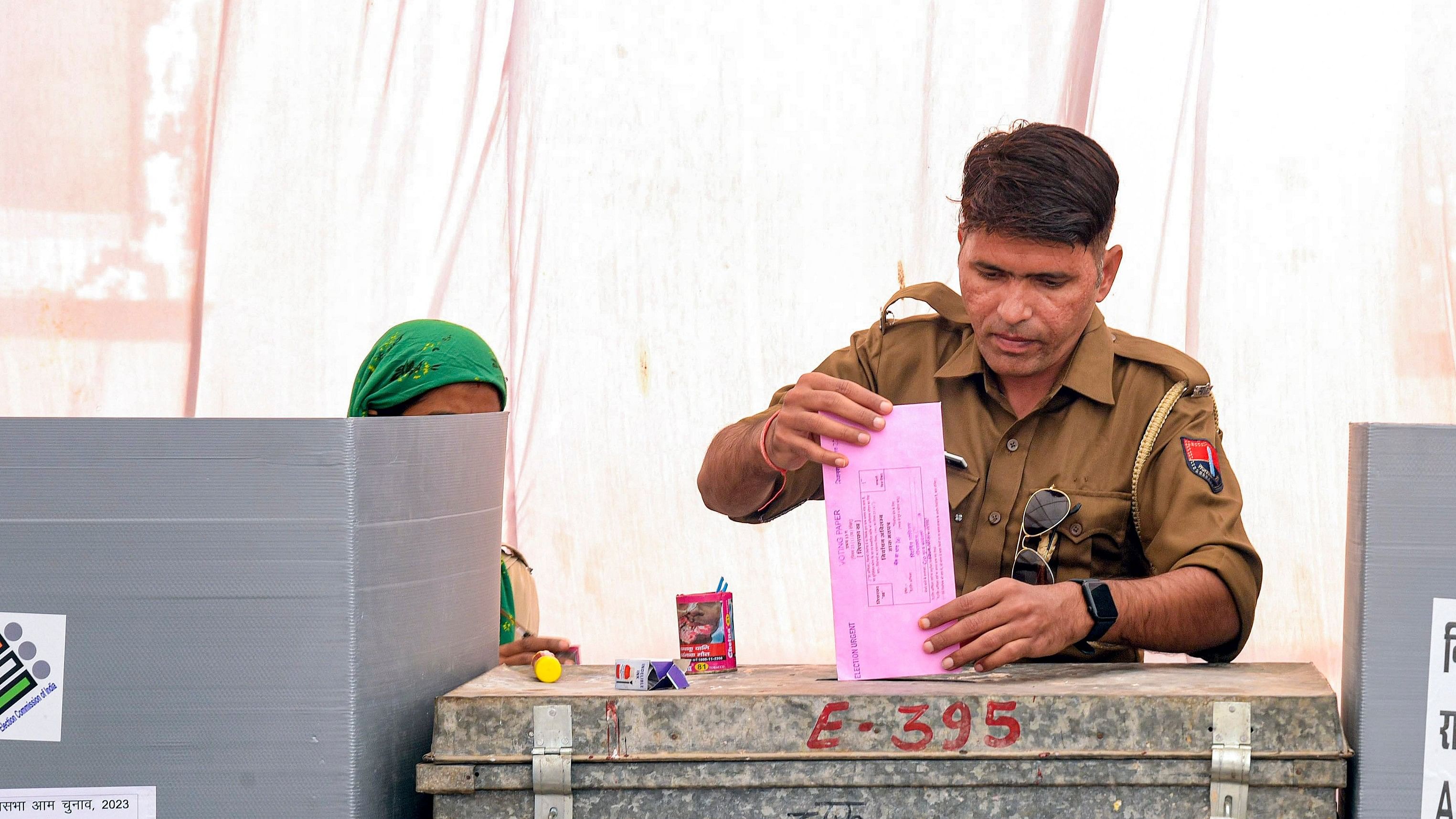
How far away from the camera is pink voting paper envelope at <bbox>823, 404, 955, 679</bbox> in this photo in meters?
1.55

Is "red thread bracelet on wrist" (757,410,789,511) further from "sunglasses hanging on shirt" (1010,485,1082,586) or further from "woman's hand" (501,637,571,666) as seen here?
"woman's hand" (501,637,571,666)

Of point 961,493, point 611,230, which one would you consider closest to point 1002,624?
point 961,493

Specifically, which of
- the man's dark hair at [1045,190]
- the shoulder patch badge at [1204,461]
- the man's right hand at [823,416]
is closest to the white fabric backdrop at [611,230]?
the man's dark hair at [1045,190]

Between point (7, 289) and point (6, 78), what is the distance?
563mm

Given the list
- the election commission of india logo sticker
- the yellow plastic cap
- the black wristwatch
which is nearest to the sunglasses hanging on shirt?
the black wristwatch

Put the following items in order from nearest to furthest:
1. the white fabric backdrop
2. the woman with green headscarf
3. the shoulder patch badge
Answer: the shoulder patch badge
the woman with green headscarf
the white fabric backdrop

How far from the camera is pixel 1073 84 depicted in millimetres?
3189

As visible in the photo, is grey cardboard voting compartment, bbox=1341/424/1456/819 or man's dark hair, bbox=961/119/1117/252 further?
man's dark hair, bbox=961/119/1117/252

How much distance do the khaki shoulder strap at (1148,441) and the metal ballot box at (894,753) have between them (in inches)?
21.7

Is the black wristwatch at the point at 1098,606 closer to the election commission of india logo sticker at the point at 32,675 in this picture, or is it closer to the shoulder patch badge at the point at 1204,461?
the shoulder patch badge at the point at 1204,461

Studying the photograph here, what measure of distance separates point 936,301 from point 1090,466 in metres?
0.44

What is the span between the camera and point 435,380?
7.61ft

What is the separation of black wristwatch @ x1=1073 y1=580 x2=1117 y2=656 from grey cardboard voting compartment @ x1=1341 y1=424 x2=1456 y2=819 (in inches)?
13.8

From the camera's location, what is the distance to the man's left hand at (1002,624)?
1546 mm
